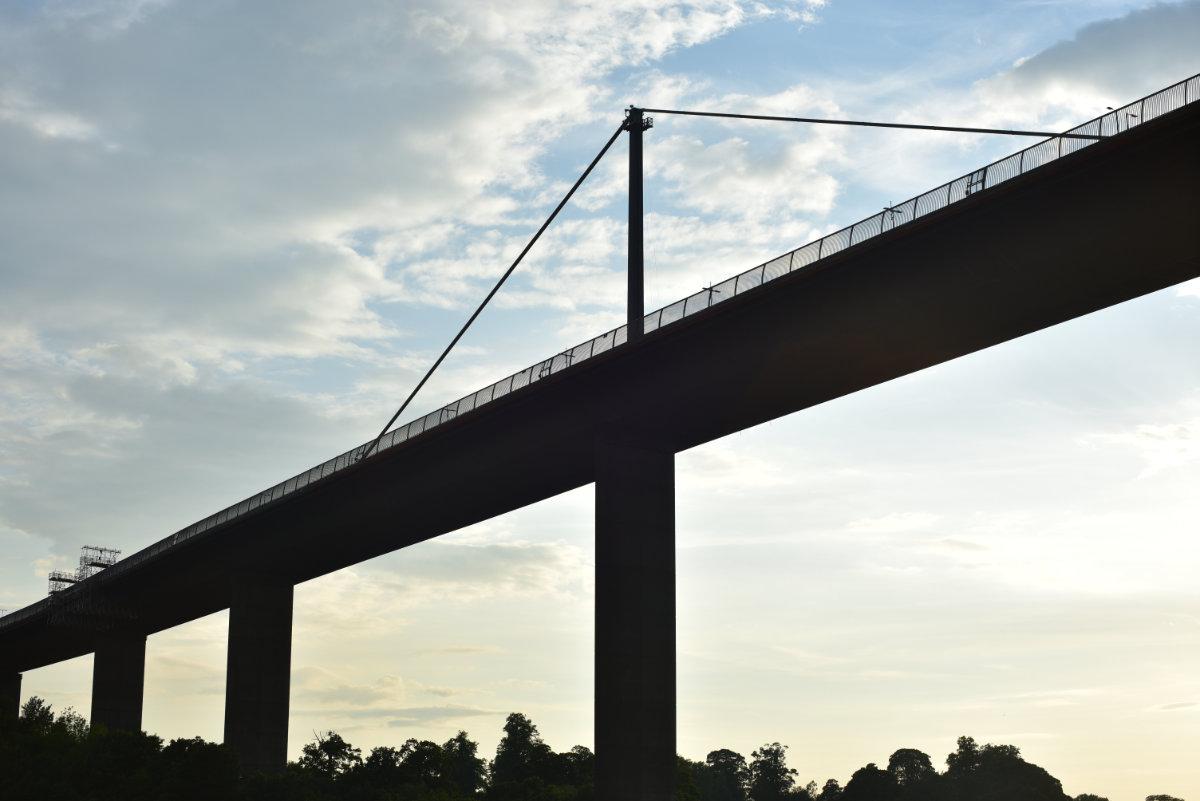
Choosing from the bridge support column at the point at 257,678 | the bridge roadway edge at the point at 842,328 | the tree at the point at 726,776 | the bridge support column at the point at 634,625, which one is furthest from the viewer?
the tree at the point at 726,776

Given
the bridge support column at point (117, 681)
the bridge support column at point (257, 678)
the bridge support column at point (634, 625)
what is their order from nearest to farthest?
the bridge support column at point (634, 625), the bridge support column at point (257, 678), the bridge support column at point (117, 681)

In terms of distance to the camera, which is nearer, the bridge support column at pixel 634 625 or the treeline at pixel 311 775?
the bridge support column at pixel 634 625

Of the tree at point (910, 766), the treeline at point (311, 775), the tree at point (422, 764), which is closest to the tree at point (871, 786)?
the treeline at point (311, 775)

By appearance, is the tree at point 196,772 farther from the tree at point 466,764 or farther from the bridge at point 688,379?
the tree at point 466,764

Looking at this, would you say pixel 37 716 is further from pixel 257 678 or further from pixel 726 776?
pixel 726 776

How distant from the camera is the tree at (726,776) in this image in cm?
17200

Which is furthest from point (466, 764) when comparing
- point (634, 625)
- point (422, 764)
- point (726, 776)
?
point (634, 625)

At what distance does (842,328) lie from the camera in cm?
4378

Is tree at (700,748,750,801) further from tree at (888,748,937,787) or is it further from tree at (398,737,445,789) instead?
tree at (398,737,445,789)

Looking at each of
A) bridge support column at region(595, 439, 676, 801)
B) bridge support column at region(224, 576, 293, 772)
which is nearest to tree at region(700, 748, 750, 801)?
bridge support column at region(224, 576, 293, 772)

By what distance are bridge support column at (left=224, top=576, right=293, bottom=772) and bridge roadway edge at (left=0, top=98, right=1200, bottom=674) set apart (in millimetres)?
13341

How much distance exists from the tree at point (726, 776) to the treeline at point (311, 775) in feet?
121

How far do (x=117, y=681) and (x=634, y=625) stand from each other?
63.9 m

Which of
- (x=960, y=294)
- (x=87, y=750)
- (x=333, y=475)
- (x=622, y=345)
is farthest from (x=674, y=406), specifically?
(x=87, y=750)
